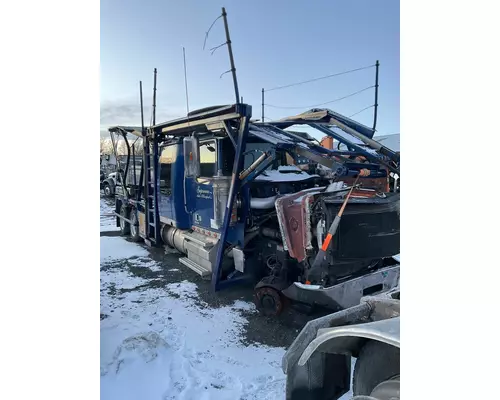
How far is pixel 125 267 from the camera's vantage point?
5812 millimetres

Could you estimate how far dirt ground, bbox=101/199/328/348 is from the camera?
3500 millimetres

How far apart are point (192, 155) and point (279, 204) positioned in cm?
161

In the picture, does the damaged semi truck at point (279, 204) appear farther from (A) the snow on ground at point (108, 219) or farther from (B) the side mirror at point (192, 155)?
(A) the snow on ground at point (108, 219)

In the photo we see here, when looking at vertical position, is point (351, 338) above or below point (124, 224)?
above

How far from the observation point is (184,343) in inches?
131

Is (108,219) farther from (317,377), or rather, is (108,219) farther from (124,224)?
(317,377)

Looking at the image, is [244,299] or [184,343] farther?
[244,299]

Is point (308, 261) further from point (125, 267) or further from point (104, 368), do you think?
point (125, 267)

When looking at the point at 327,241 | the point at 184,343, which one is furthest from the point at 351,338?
the point at 184,343

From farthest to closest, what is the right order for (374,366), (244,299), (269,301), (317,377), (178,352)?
(244,299) → (269,301) → (178,352) → (317,377) → (374,366)

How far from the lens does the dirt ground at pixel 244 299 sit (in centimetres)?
350

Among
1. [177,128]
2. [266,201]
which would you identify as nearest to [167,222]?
[177,128]
